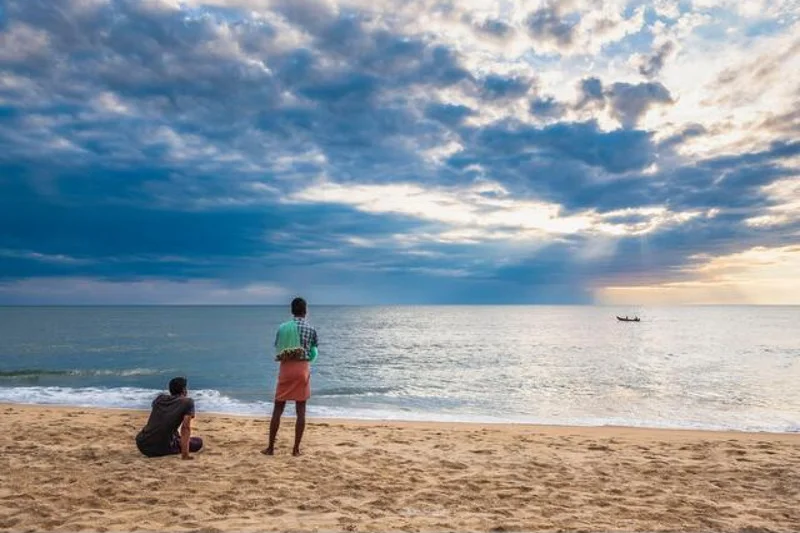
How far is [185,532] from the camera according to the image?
518cm

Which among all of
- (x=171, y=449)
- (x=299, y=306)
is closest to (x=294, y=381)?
(x=299, y=306)

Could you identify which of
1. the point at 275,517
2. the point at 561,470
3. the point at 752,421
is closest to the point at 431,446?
the point at 561,470

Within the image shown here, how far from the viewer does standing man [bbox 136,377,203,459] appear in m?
8.23

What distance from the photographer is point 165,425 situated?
8273 millimetres

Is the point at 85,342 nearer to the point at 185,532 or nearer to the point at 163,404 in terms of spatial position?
the point at 163,404

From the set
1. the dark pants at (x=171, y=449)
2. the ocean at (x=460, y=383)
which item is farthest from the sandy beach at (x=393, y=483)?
the ocean at (x=460, y=383)

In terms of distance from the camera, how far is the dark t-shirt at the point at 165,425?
8.23 metres

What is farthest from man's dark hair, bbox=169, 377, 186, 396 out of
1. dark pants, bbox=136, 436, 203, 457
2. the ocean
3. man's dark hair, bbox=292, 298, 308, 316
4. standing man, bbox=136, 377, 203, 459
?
the ocean

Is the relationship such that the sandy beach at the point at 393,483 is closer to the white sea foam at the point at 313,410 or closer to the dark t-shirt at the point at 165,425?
the dark t-shirt at the point at 165,425

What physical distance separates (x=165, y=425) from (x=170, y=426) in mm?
79

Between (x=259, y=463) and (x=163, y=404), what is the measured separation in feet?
6.23

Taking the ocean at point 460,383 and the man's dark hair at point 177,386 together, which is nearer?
the man's dark hair at point 177,386

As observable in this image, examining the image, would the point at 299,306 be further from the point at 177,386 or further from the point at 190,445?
the point at 190,445

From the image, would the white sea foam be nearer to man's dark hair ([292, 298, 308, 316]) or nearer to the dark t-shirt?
the dark t-shirt
